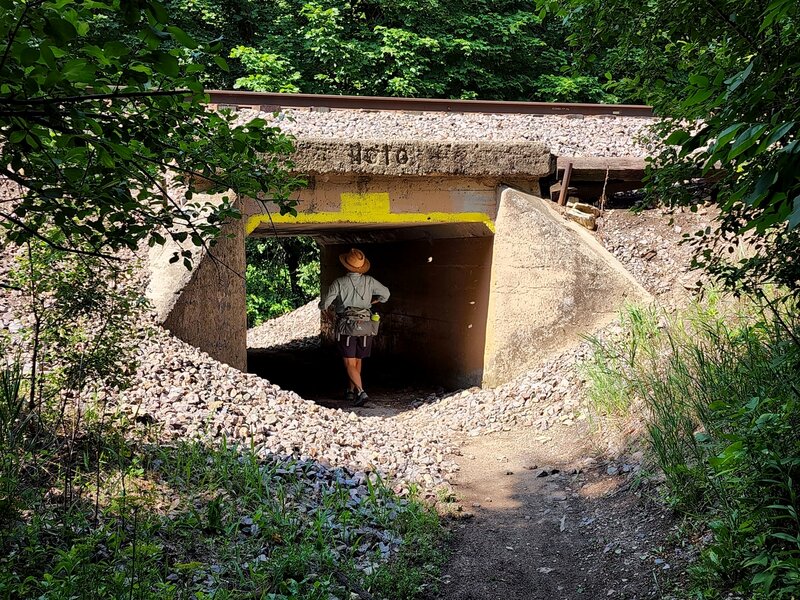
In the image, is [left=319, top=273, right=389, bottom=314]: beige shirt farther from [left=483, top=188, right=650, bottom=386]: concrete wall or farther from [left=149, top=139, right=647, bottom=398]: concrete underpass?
[left=483, top=188, right=650, bottom=386]: concrete wall

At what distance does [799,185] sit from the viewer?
1870mm

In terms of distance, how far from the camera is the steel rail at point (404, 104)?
9859mm

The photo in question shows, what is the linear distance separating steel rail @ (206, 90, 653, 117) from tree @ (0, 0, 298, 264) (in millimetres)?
6888

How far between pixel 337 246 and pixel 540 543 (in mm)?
8655

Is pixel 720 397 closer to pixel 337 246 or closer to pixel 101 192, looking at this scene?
pixel 101 192

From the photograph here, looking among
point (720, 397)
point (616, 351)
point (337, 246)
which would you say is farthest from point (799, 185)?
point (337, 246)

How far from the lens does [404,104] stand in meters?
10.8

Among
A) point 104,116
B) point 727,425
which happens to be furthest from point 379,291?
point 104,116

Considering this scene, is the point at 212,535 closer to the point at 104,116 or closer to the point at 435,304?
the point at 104,116

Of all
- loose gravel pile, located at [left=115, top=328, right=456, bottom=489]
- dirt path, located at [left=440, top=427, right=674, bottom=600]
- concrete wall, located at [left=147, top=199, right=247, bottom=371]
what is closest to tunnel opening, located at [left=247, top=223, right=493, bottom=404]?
concrete wall, located at [left=147, top=199, right=247, bottom=371]

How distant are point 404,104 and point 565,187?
3.08m

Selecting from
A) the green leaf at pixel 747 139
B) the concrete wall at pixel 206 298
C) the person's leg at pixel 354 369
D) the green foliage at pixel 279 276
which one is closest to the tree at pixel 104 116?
the green leaf at pixel 747 139

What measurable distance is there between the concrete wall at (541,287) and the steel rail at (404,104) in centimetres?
271

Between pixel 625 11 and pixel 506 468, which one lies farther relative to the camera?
pixel 506 468
